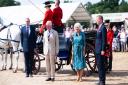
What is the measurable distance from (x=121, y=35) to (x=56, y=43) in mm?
15697

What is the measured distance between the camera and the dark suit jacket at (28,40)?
44.6ft

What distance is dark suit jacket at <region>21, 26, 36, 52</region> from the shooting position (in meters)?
13.6

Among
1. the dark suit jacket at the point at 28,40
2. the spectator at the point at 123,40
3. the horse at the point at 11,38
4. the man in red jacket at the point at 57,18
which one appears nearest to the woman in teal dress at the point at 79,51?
the man in red jacket at the point at 57,18

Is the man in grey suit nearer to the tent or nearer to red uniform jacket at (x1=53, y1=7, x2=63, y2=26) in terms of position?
red uniform jacket at (x1=53, y1=7, x2=63, y2=26)

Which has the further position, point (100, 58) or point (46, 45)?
point (46, 45)

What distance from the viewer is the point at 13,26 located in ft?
49.9

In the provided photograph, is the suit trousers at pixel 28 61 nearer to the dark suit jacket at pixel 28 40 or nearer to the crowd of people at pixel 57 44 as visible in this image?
the crowd of people at pixel 57 44

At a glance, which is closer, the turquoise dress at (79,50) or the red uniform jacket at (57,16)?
the turquoise dress at (79,50)

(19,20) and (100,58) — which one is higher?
(19,20)

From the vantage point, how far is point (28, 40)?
44.6 ft

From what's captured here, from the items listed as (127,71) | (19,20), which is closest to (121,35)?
(19,20)

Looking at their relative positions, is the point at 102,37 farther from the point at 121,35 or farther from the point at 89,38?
the point at 121,35

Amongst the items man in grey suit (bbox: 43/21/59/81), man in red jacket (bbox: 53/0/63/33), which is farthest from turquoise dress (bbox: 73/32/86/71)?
man in red jacket (bbox: 53/0/63/33)

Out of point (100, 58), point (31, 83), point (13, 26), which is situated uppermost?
point (13, 26)
